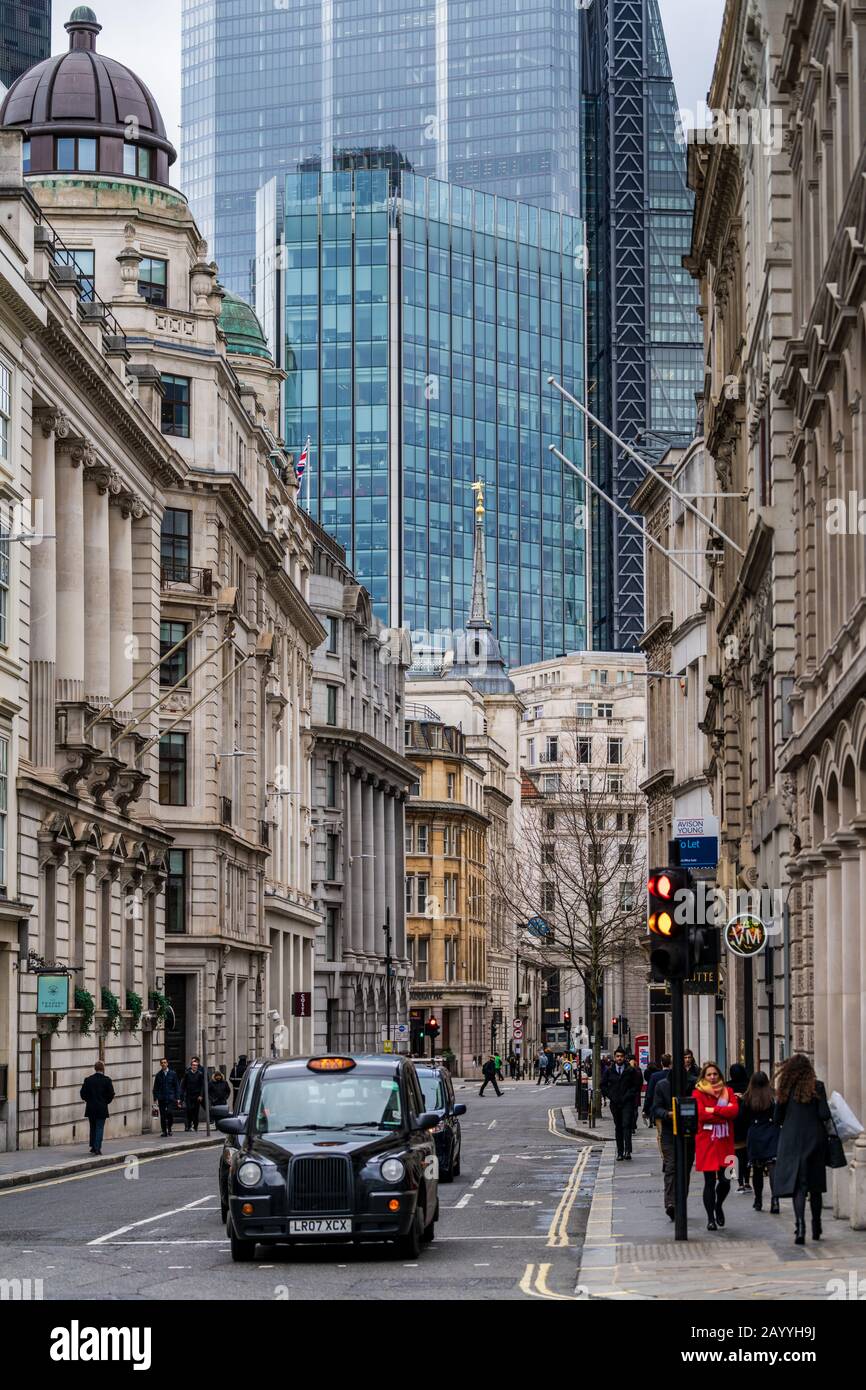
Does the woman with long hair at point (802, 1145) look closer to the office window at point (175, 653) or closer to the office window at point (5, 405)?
the office window at point (5, 405)

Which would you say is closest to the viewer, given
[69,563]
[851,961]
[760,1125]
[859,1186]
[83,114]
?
[859,1186]

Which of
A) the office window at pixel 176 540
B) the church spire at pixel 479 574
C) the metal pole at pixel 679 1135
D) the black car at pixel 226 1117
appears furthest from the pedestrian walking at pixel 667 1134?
the church spire at pixel 479 574

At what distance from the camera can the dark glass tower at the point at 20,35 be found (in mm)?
179000

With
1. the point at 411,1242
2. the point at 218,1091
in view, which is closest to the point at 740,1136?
the point at 411,1242

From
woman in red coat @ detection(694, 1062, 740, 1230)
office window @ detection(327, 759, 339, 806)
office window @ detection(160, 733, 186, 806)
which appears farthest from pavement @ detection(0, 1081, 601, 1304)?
office window @ detection(327, 759, 339, 806)

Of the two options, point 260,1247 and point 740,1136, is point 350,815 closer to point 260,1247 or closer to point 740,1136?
point 740,1136

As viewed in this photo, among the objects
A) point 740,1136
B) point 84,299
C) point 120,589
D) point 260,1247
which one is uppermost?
point 84,299

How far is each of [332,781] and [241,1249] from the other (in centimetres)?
8215

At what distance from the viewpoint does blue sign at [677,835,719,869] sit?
39094mm

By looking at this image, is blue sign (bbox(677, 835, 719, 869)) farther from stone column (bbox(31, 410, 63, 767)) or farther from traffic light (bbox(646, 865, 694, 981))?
traffic light (bbox(646, 865, 694, 981))

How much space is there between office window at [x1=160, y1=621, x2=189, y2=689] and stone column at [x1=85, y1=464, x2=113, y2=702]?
13337mm

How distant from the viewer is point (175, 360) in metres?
66.9

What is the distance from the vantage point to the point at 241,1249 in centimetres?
2016
